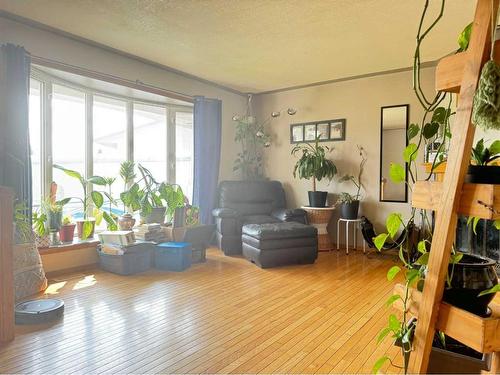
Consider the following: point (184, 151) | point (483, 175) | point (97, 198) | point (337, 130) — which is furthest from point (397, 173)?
point (184, 151)

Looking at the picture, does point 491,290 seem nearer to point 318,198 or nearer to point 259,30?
point 259,30

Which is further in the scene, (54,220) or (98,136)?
(98,136)

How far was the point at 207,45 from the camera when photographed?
3.48 meters

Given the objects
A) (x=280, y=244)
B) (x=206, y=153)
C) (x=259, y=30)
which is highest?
(x=259, y=30)

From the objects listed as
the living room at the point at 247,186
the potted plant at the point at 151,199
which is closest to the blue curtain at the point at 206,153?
the living room at the point at 247,186

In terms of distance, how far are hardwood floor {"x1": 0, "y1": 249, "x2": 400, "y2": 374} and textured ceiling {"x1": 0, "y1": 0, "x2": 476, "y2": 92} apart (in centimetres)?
243

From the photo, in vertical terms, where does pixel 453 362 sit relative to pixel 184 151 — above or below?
below

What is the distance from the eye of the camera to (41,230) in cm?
317

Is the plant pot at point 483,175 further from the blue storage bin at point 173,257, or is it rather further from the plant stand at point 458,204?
the blue storage bin at point 173,257

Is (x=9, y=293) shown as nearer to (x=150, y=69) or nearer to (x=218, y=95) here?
(x=150, y=69)

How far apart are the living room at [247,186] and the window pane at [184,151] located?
45mm

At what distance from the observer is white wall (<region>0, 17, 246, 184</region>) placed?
119 inches

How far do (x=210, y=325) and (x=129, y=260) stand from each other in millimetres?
1538

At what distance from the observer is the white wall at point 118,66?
9.96ft
